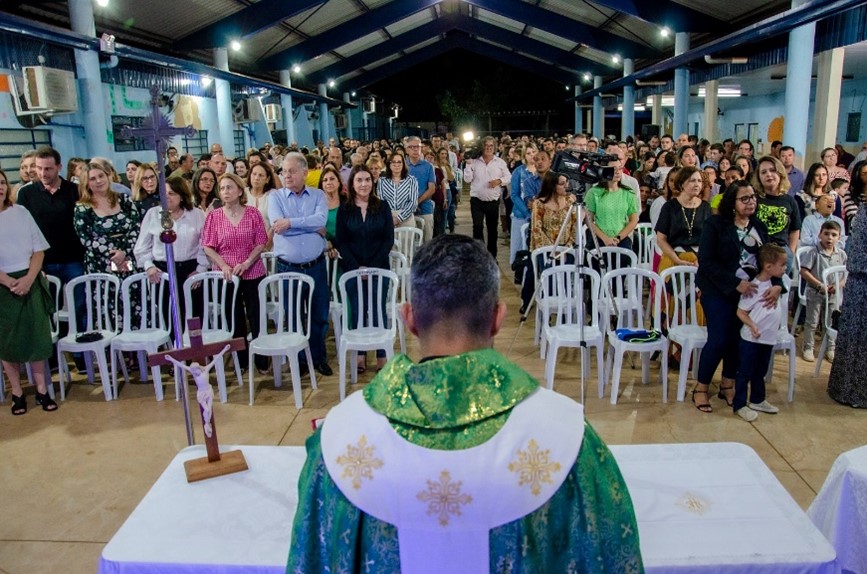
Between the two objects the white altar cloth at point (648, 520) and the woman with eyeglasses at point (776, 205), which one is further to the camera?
the woman with eyeglasses at point (776, 205)

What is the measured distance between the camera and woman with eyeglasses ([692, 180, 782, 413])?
3.94 metres

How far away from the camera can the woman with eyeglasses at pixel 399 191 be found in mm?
6781

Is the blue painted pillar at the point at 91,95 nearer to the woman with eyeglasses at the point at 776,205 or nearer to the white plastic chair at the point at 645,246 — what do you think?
the white plastic chair at the point at 645,246

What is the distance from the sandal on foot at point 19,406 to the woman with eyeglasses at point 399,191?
3430 millimetres

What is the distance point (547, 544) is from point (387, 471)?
286mm

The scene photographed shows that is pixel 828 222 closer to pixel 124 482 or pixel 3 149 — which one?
pixel 124 482

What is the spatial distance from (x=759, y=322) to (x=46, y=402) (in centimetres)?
432

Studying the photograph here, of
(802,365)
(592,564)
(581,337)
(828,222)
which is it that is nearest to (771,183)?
(828,222)

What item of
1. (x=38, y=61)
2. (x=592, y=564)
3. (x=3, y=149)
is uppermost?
(x=38, y=61)

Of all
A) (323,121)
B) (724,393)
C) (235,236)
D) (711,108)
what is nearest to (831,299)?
(724,393)

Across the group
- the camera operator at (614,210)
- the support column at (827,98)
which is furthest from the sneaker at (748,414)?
the support column at (827,98)

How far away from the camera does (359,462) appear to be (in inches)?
44.6

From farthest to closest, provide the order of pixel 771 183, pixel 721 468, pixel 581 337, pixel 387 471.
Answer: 1. pixel 771 183
2. pixel 581 337
3. pixel 721 468
4. pixel 387 471

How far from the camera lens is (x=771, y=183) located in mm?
4590
